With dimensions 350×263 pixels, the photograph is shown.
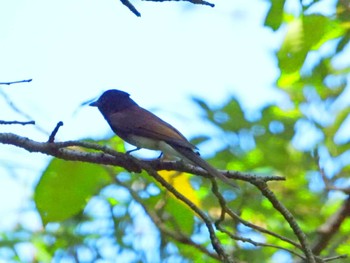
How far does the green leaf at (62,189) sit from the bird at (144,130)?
283 millimetres

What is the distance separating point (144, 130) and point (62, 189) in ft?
1.77

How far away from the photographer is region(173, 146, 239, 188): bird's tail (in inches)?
112

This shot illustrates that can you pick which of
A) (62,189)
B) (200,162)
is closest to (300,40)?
(200,162)

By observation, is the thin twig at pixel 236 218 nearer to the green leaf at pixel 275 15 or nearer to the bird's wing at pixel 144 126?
Answer: the bird's wing at pixel 144 126

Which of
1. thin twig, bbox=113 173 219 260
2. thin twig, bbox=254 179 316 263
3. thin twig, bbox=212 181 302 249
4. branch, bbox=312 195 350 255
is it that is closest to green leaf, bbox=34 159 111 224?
thin twig, bbox=212 181 302 249

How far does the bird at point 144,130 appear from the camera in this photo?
339 centimetres

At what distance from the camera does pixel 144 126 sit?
12.1 feet

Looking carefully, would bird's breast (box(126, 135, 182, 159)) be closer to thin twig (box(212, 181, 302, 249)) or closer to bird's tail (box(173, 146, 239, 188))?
bird's tail (box(173, 146, 239, 188))

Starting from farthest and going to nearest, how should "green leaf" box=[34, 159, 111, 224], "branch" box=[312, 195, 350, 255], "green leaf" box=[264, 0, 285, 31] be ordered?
"branch" box=[312, 195, 350, 255], "green leaf" box=[34, 159, 111, 224], "green leaf" box=[264, 0, 285, 31]

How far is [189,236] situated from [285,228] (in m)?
1.24

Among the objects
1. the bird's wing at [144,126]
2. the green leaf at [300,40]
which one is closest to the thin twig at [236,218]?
the bird's wing at [144,126]

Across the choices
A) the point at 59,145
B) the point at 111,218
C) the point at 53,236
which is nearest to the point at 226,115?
the point at 111,218

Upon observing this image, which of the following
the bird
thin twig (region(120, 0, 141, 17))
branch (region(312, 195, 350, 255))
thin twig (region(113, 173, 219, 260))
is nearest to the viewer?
thin twig (region(120, 0, 141, 17))

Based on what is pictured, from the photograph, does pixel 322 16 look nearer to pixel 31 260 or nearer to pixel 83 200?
pixel 83 200
